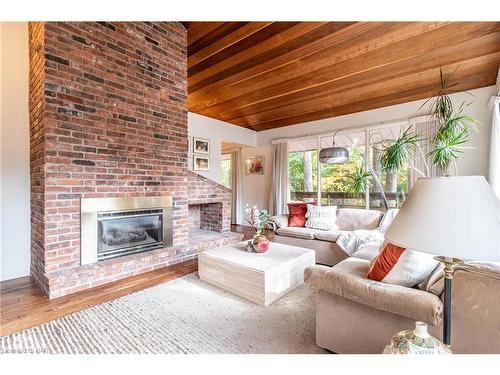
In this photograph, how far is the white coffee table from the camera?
215cm

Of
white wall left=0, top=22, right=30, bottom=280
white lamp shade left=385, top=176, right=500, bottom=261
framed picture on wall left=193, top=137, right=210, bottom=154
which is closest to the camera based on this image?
white lamp shade left=385, top=176, right=500, bottom=261

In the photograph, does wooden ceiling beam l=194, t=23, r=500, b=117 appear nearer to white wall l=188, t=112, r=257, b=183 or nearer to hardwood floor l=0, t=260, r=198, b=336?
white wall l=188, t=112, r=257, b=183

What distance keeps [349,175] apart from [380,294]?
4040 mm

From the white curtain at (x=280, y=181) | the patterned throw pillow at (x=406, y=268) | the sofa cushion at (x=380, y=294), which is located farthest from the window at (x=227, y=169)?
the patterned throw pillow at (x=406, y=268)

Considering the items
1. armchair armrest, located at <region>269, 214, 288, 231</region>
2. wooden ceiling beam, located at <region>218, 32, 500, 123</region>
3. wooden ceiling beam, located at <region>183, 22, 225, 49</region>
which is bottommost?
armchair armrest, located at <region>269, 214, 288, 231</region>

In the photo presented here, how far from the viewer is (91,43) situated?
103 inches

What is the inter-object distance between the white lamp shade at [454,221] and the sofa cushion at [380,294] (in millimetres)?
525

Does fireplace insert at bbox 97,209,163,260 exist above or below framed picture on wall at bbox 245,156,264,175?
below

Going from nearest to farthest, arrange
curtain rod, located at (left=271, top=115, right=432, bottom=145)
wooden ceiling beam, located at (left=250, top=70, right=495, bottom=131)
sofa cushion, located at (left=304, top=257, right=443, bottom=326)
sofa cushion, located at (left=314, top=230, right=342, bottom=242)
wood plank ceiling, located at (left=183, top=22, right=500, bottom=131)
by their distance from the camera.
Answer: sofa cushion, located at (left=304, top=257, right=443, bottom=326) → wood plank ceiling, located at (left=183, top=22, right=500, bottom=131) → sofa cushion, located at (left=314, top=230, right=342, bottom=242) → wooden ceiling beam, located at (left=250, top=70, right=495, bottom=131) → curtain rod, located at (left=271, top=115, right=432, bottom=145)

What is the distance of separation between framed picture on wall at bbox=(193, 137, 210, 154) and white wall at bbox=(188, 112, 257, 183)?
9cm

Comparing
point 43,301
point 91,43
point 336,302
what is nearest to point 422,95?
point 336,302

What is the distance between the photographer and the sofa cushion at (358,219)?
3.56m

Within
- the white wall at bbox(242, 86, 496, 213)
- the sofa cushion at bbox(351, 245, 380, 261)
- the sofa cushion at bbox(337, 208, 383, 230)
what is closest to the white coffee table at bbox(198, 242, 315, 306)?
the sofa cushion at bbox(351, 245, 380, 261)
